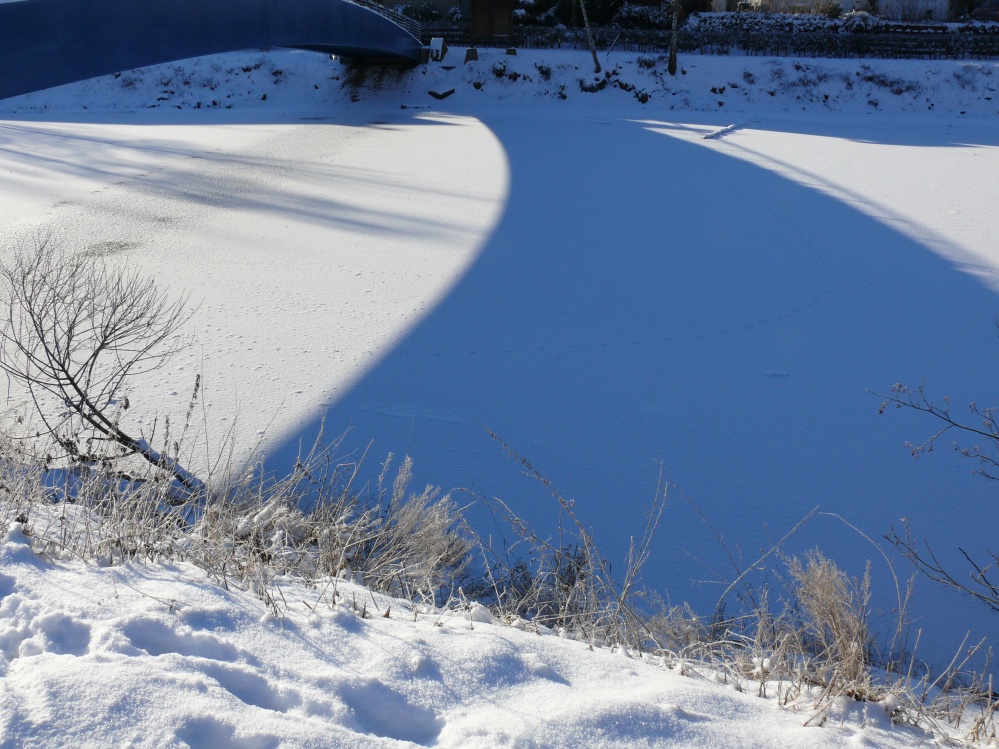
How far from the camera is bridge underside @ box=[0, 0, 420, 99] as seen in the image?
7.68 metres

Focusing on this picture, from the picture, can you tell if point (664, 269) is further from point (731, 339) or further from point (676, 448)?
point (676, 448)

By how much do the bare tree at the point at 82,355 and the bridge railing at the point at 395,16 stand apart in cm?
1810

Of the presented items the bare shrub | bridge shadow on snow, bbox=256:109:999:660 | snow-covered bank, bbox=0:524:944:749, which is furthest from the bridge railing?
snow-covered bank, bbox=0:524:944:749

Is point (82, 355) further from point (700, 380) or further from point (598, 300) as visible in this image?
point (700, 380)

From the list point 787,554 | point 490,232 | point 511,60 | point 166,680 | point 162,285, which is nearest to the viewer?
point 166,680

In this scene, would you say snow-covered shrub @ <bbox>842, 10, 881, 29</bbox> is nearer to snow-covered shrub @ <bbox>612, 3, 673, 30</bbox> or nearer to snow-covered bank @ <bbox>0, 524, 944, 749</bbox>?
snow-covered shrub @ <bbox>612, 3, 673, 30</bbox>

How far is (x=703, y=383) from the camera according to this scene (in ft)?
20.8

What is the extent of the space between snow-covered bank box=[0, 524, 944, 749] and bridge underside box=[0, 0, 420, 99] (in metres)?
6.50

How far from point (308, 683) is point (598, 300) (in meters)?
6.11

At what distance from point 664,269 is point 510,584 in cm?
554

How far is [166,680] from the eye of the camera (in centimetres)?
213

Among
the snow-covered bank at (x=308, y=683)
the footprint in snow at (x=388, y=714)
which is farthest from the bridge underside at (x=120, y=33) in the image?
the footprint in snow at (x=388, y=714)

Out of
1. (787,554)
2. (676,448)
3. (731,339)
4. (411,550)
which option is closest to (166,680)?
(411,550)

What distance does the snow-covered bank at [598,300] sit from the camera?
5.13m
